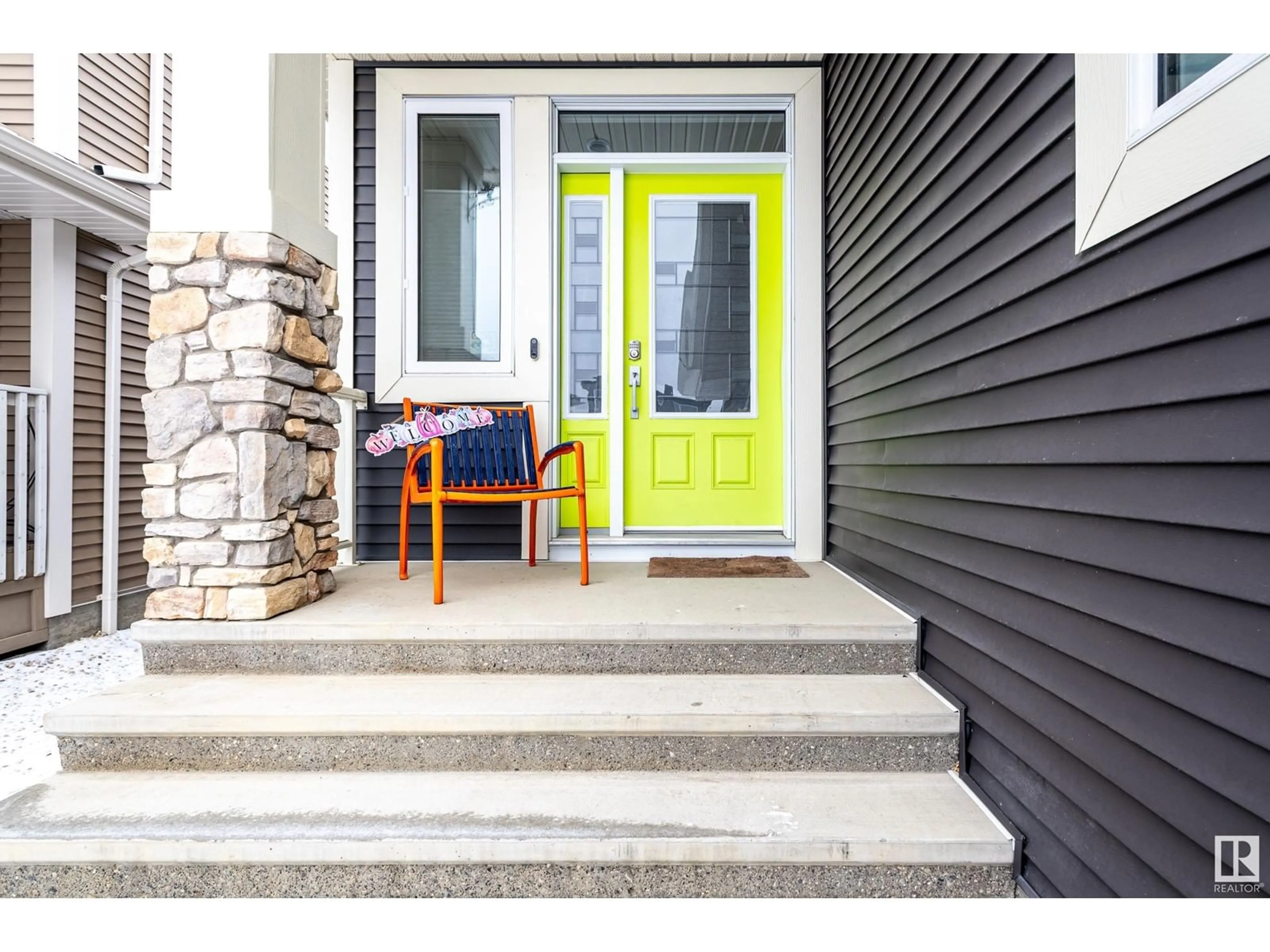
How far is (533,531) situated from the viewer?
2.97 metres

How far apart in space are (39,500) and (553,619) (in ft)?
10.0

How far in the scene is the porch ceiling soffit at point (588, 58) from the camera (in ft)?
10.2

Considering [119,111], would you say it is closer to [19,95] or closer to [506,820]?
[19,95]

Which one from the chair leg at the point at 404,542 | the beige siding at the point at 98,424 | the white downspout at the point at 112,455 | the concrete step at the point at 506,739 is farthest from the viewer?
the white downspout at the point at 112,455

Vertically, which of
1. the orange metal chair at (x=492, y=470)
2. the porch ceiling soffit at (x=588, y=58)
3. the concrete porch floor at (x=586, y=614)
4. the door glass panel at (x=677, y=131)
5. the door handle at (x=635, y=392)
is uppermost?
the porch ceiling soffit at (x=588, y=58)

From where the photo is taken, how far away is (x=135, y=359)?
3775 millimetres

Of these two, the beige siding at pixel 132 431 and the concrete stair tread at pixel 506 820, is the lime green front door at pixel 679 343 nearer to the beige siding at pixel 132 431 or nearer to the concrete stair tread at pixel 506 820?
the concrete stair tread at pixel 506 820

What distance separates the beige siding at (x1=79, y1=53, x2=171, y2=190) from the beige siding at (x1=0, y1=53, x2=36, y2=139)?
8.7 inches

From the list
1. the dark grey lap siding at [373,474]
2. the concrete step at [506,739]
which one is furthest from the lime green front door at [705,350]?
the concrete step at [506,739]

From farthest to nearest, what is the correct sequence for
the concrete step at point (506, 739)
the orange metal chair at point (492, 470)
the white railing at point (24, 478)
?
the white railing at point (24, 478), the orange metal chair at point (492, 470), the concrete step at point (506, 739)

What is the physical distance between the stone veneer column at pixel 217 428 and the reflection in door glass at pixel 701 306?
1.88m

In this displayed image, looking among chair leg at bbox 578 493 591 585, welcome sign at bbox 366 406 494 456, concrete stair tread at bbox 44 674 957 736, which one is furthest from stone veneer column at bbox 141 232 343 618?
chair leg at bbox 578 493 591 585

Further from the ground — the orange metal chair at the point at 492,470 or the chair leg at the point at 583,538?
the orange metal chair at the point at 492,470
